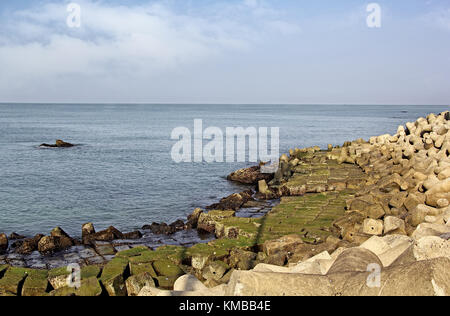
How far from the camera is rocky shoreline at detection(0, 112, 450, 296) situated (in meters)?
4.79

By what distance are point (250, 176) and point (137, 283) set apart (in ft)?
57.0

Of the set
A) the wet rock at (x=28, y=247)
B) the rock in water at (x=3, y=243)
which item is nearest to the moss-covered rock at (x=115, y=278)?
the wet rock at (x=28, y=247)

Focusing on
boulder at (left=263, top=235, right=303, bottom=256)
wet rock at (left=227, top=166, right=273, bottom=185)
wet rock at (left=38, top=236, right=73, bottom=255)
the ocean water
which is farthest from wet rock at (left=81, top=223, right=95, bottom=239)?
wet rock at (left=227, top=166, right=273, bottom=185)

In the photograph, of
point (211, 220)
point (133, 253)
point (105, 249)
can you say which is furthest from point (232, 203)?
point (133, 253)

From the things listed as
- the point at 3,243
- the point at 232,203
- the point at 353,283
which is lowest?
the point at 3,243

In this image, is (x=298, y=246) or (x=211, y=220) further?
(x=211, y=220)

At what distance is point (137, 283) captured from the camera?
30.9 ft

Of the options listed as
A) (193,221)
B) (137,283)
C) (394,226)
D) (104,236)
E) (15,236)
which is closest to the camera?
(137,283)

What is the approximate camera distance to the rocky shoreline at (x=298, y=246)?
479cm

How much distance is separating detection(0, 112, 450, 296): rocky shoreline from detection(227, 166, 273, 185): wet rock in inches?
170

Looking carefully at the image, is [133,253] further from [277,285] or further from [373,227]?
[277,285]

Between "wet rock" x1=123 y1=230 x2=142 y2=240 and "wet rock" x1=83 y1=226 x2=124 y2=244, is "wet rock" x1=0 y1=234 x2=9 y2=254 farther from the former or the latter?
"wet rock" x1=123 y1=230 x2=142 y2=240
